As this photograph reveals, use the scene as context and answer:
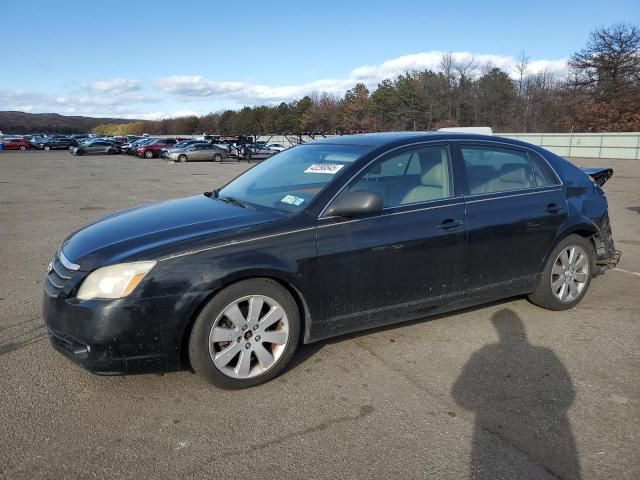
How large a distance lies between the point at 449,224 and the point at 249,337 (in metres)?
1.78

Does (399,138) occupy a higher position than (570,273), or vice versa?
(399,138)

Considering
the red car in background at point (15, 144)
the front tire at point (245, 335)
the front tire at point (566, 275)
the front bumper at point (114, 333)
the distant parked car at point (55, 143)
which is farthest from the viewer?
the distant parked car at point (55, 143)

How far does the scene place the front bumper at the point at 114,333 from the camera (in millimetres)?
3205

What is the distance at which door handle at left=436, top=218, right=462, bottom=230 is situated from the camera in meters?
4.18

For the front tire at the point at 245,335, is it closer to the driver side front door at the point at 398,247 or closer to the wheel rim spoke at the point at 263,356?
the wheel rim spoke at the point at 263,356

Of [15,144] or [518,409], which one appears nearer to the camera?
[518,409]

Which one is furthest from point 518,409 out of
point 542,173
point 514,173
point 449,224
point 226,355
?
point 542,173

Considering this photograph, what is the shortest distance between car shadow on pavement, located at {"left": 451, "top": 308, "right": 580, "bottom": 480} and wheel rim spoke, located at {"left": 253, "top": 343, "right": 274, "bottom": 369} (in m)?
1.20

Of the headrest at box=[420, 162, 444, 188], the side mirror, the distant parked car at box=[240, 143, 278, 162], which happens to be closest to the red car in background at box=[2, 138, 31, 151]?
the distant parked car at box=[240, 143, 278, 162]

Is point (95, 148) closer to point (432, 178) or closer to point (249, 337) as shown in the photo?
point (432, 178)

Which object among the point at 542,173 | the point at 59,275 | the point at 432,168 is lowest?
the point at 59,275

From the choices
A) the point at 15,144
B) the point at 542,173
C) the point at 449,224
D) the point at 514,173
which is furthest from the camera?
the point at 15,144

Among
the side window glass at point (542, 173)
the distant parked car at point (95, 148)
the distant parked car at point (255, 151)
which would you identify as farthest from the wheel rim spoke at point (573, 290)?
the distant parked car at point (95, 148)

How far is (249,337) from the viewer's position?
351 centimetres
